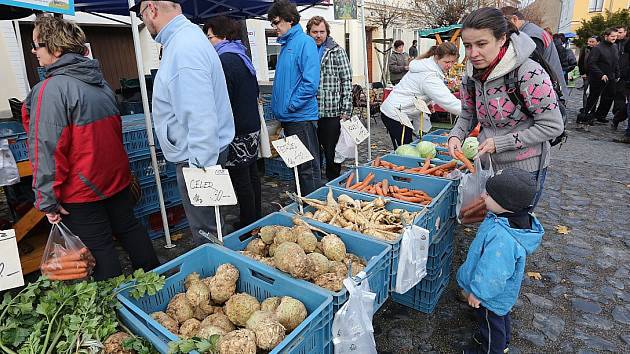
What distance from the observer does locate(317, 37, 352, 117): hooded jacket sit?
14.0 feet

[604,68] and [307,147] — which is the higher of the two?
[604,68]

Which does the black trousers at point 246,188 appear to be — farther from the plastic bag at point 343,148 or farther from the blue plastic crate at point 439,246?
the blue plastic crate at point 439,246

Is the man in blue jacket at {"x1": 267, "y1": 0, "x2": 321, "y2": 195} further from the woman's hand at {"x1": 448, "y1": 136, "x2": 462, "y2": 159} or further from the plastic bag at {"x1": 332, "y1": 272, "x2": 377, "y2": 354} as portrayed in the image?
the plastic bag at {"x1": 332, "y1": 272, "x2": 377, "y2": 354}

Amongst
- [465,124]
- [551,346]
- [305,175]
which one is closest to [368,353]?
[551,346]

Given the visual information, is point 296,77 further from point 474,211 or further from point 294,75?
point 474,211

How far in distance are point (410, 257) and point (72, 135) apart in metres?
2.12

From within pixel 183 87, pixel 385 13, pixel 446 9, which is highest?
pixel 446 9

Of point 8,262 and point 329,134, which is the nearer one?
point 8,262

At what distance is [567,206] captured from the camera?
4781 mm

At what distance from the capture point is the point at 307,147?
4039 millimetres

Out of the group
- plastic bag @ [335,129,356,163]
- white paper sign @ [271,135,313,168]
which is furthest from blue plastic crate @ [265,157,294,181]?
white paper sign @ [271,135,313,168]

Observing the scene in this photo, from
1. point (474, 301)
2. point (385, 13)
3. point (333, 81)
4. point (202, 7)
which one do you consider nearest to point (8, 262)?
point (474, 301)

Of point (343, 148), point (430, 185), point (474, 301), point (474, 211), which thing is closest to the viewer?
point (474, 301)

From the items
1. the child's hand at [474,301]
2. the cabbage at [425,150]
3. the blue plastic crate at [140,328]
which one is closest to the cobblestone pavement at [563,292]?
the child's hand at [474,301]
